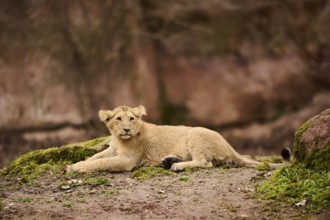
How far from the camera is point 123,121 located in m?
11.5

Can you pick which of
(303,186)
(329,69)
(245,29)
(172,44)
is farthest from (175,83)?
(303,186)

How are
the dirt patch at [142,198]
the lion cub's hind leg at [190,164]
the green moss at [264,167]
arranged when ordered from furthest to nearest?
the lion cub's hind leg at [190,164], the green moss at [264,167], the dirt patch at [142,198]

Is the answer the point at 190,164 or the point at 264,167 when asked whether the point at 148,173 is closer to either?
the point at 190,164

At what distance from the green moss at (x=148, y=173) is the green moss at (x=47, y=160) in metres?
1.27

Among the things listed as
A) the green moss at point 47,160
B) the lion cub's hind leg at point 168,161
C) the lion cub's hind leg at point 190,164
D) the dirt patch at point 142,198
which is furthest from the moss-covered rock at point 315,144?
the green moss at point 47,160

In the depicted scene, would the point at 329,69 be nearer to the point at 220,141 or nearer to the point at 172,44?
the point at 172,44

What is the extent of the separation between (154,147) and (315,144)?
338 centimetres

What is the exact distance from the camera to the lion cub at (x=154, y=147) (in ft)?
37.6

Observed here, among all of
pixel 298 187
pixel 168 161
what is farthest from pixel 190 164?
pixel 298 187

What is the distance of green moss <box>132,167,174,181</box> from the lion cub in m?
0.23

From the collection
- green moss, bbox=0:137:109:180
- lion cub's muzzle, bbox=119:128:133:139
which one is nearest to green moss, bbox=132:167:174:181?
lion cub's muzzle, bbox=119:128:133:139

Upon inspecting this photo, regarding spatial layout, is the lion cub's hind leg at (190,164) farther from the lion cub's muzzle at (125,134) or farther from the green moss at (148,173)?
the lion cub's muzzle at (125,134)

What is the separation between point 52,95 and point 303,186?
41.4ft

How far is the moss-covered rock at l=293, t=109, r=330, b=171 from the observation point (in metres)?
9.20
